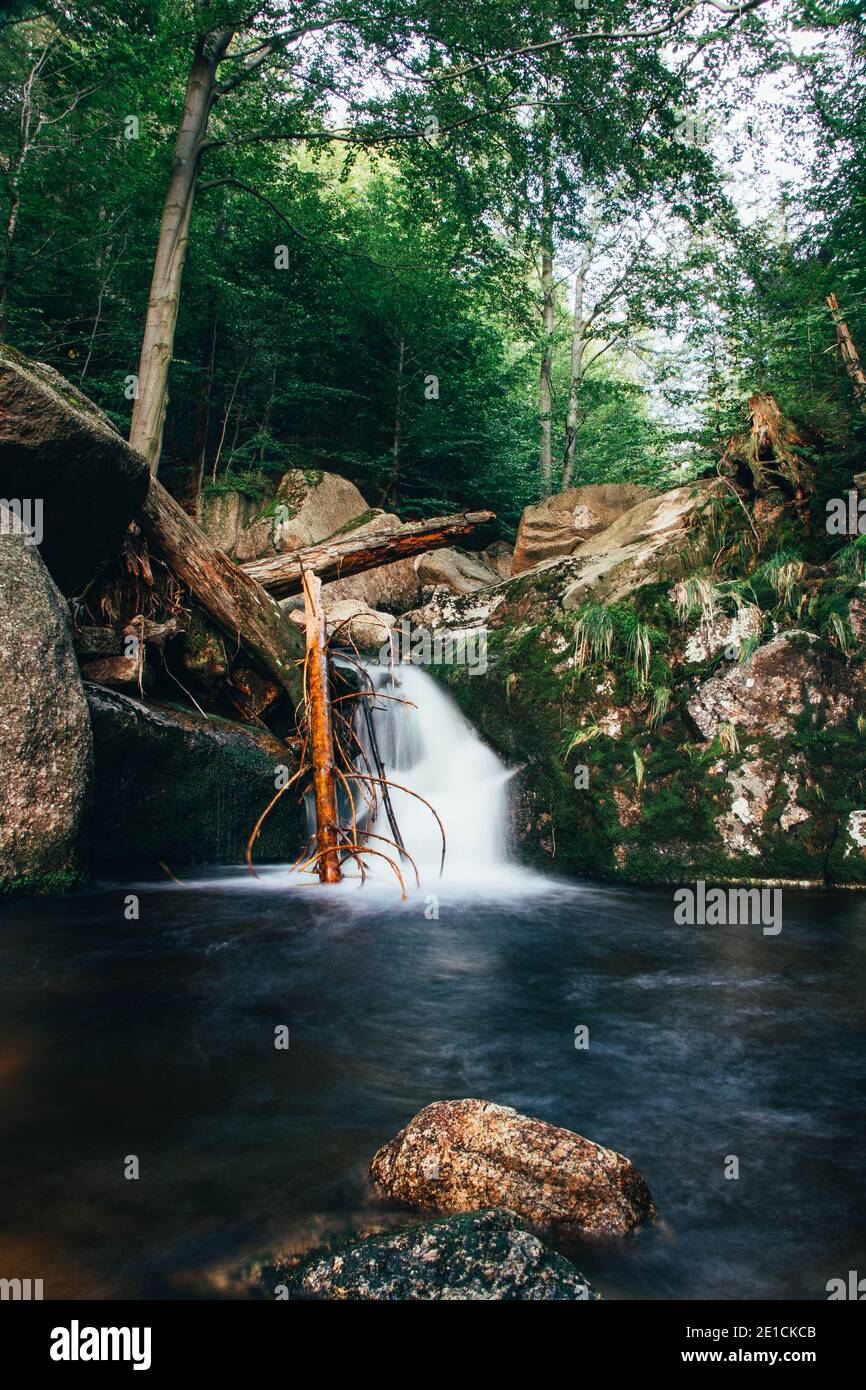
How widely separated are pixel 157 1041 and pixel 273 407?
16.5m

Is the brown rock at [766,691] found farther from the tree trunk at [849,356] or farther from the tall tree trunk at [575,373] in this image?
the tall tree trunk at [575,373]

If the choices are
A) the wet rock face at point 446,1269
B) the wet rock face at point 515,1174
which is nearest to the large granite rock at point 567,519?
the wet rock face at point 515,1174

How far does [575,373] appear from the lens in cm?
2084

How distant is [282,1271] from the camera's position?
197 cm

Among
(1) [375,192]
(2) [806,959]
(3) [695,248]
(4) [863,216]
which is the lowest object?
(2) [806,959]

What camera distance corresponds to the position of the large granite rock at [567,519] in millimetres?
15234

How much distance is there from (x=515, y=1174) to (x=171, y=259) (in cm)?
1239

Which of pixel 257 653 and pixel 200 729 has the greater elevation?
pixel 257 653

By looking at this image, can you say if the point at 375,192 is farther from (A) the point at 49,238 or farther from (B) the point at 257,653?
(B) the point at 257,653

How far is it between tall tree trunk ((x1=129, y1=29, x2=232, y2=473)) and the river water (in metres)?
7.18

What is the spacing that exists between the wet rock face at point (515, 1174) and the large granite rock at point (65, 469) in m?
5.61

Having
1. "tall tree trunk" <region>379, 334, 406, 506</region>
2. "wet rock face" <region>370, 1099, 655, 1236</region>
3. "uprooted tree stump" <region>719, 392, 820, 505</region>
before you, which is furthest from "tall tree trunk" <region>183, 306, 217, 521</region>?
"wet rock face" <region>370, 1099, 655, 1236</region>

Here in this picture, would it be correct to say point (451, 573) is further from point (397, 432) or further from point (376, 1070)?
point (376, 1070)
